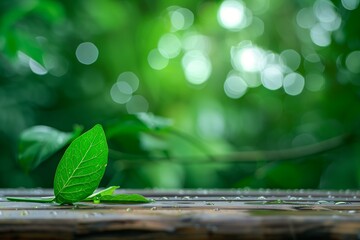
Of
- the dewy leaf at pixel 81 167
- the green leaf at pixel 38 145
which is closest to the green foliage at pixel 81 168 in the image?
the dewy leaf at pixel 81 167

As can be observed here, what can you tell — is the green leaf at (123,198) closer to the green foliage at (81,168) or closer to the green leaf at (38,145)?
the green foliage at (81,168)

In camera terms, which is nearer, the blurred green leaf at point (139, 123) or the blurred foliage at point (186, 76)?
the blurred green leaf at point (139, 123)

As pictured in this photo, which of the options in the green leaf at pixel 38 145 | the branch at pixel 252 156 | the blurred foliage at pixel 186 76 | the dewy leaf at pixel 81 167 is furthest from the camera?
the blurred foliage at pixel 186 76

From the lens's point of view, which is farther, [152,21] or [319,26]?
[319,26]

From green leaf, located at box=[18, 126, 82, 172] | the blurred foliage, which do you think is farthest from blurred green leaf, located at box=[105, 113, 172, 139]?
the blurred foliage

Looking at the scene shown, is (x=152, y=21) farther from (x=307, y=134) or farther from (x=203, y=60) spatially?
(x=307, y=134)

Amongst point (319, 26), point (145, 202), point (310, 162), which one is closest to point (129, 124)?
point (145, 202)
